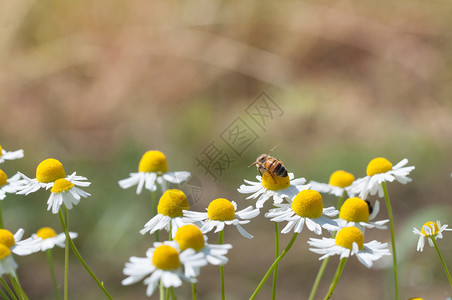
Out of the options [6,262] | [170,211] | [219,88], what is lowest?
[6,262]

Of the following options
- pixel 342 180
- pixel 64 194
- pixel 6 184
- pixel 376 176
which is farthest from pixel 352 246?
pixel 6 184

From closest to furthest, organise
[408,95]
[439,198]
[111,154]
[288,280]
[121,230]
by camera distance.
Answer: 1. [288,280]
2. [121,230]
3. [439,198]
4. [111,154]
5. [408,95]

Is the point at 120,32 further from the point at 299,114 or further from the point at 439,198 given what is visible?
the point at 439,198

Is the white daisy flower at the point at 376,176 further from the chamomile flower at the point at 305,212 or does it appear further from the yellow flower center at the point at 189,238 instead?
the yellow flower center at the point at 189,238

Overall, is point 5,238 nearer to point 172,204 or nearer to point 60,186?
point 60,186

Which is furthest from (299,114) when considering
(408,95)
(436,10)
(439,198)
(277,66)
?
(436,10)

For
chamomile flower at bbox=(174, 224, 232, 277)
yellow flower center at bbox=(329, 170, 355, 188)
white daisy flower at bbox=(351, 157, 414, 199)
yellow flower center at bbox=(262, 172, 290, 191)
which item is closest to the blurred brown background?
yellow flower center at bbox=(329, 170, 355, 188)
